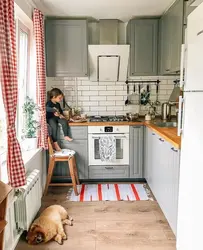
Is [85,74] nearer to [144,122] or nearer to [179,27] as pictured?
[144,122]

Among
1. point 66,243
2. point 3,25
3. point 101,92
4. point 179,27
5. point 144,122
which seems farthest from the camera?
point 101,92

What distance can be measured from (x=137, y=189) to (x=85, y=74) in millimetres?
1822

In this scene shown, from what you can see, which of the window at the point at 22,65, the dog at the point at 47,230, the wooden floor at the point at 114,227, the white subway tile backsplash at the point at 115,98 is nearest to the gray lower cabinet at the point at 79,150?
the wooden floor at the point at 114,227

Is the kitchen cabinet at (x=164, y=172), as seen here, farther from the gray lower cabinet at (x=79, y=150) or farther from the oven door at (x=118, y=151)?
the gray lower cabinet at (x=79, y=150)

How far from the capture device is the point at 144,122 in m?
3.65

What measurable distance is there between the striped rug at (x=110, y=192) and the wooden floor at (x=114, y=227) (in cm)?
12

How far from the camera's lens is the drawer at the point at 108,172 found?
12.4 ft

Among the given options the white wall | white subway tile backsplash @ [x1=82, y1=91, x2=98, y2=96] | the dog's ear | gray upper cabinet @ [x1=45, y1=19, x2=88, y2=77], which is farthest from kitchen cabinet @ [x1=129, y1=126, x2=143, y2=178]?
the white wall

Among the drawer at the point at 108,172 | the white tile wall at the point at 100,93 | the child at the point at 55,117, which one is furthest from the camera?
the white tile wall at the point at 100,93

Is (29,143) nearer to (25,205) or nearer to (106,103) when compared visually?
(25,205)

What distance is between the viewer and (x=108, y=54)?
3686mm

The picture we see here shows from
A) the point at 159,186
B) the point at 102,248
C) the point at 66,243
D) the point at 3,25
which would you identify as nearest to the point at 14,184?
the point at 66,243

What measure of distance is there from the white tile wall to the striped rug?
118cm

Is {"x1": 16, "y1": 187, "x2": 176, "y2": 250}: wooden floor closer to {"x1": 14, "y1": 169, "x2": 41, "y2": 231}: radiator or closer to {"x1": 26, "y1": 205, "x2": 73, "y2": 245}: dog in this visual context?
{"x1": 26, "y1": 205, "x2": 73, "y2": 245}: dog
